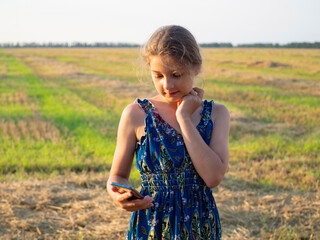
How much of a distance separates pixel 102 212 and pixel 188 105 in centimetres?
264

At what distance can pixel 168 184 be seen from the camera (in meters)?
1.75

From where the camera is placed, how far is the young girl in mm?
1704

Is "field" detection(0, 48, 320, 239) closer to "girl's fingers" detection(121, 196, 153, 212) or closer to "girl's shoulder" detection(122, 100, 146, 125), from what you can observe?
"girl's shoulder" detection(122, 100, 146, 125)

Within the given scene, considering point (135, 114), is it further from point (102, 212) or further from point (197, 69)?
point (102, 212)

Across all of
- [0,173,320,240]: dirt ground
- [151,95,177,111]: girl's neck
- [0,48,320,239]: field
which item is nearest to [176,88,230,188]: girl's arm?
[151,95,177,111]: girl's neck

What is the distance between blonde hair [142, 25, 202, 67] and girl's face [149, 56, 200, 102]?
24mm

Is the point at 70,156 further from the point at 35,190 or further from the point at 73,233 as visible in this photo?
the point at 73,233

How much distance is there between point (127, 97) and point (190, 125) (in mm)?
12092

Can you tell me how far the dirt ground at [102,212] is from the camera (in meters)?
3.67

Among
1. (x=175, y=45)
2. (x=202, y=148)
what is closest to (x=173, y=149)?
(x=202, y=148)

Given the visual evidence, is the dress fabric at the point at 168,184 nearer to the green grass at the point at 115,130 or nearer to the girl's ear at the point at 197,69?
the girl's ear at the point at 197,69

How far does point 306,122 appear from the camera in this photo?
9328 mm

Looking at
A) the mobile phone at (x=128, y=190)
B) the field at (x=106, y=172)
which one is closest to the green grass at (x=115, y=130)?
the field at (x=106, y=172)

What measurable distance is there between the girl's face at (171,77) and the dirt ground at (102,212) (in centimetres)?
222
